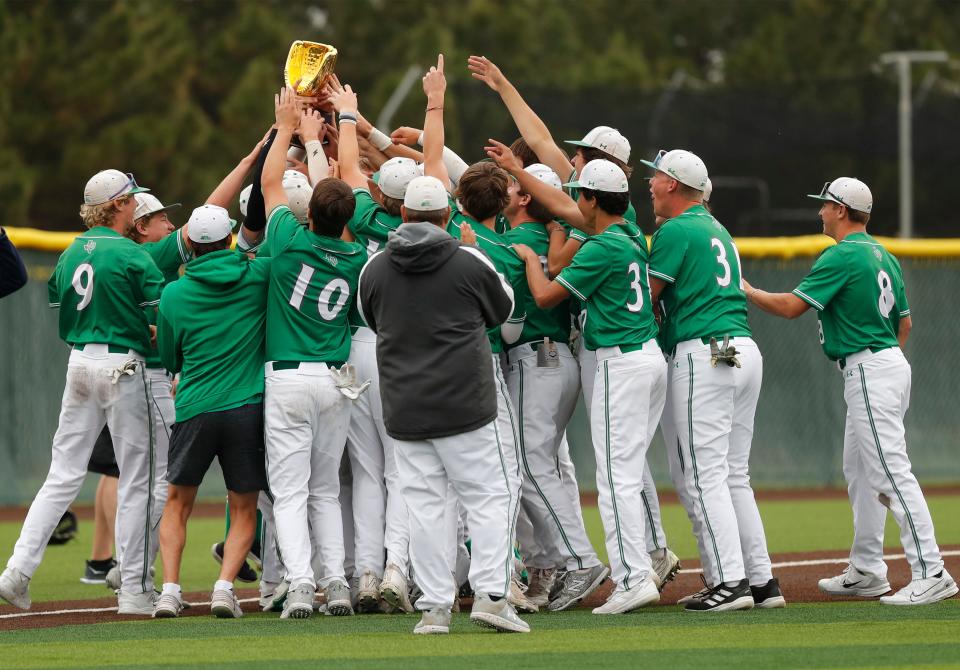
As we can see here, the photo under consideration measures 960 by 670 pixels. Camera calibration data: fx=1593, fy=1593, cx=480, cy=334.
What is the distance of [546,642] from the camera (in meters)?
7.18

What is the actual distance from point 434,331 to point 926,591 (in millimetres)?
3050

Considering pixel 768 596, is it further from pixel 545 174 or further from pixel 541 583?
pixel 545 174

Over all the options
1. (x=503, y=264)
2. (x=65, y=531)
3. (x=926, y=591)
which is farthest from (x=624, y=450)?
(x=65, y=531)

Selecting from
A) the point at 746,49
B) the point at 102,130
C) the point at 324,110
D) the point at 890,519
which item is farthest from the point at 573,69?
the point at 324,110

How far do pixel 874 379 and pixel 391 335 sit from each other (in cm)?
282

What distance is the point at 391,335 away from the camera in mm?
7531

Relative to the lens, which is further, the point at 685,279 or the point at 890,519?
the point at 890,519

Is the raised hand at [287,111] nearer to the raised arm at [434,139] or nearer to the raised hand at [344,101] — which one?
the raised hand at [344,101]

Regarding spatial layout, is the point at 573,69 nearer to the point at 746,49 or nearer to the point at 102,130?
the point at 746,49

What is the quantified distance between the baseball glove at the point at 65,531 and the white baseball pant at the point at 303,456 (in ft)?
16.4

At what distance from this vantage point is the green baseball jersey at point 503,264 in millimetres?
8484

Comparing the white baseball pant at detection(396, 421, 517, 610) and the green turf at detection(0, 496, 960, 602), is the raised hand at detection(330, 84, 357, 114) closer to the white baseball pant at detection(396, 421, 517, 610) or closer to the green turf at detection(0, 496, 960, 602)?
the white baseball pant at detection(396, 421, 517, 610)

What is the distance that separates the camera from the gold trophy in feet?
30.5

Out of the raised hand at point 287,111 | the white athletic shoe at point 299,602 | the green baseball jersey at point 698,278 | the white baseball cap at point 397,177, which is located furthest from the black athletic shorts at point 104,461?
the green baseball jersey at point 698,278
